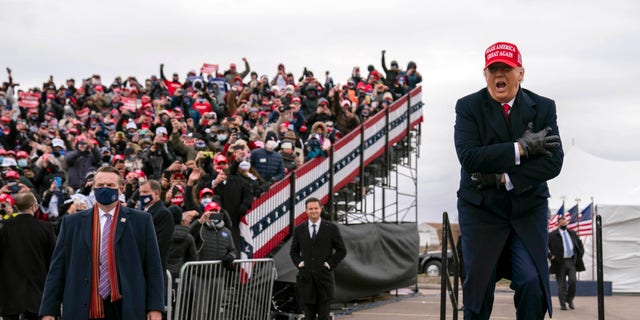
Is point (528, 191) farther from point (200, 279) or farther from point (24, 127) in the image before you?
point (24, 127)

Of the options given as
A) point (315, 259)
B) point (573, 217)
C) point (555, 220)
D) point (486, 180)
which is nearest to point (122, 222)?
point (486, 180)

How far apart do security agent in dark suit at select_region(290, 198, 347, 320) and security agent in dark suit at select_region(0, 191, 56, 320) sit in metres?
3.59

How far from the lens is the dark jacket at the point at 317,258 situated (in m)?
12.0

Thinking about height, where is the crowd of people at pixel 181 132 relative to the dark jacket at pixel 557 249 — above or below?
above

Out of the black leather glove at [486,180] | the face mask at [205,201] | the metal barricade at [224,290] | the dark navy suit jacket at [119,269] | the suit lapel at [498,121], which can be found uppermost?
the suit lapel at [498,121]

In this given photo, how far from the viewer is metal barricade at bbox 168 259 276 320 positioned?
1080 cm

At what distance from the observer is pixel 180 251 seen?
11.0 metres

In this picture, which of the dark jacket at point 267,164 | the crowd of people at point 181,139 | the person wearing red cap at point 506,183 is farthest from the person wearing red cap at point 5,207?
the person wearing red cap at point 506,183

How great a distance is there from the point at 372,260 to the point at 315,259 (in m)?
5.29

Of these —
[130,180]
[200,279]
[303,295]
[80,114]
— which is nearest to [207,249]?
[200,279]

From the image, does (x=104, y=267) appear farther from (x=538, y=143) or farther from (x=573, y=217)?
(x=573, y=217)

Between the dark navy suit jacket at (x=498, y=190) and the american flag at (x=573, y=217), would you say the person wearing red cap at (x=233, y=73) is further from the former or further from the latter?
the dark navy suit jacket at (x=498, y=190)

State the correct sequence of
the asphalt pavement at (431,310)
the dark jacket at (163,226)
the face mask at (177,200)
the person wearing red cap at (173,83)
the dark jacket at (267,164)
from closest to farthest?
the dark jacket at (163,226) < the face mask at (177,200) < the dark jacket at (267,164) < the asphalt pavement at (431,310) < the person wearing red cap at (173,83)

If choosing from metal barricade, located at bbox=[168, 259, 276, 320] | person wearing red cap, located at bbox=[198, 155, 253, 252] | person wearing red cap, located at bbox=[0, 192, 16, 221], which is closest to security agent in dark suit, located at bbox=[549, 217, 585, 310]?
metal barricade, located at bbox=[168, 259, 276, 320]
